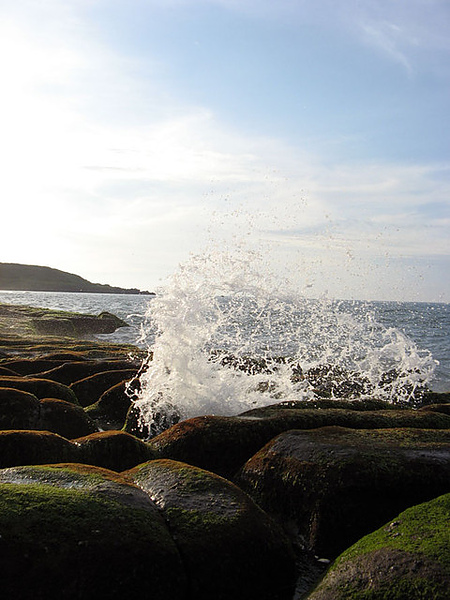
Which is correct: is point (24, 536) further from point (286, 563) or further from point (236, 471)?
point (236, 471)

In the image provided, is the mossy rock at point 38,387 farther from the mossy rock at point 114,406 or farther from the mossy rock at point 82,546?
the mossy rock at point 82,546

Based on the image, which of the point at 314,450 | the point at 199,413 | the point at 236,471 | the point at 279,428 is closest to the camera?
the point at 314,450

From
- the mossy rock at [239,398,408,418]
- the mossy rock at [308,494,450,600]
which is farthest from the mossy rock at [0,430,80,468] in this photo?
the mossy rock at [308,494,450,600]

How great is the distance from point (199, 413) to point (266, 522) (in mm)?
4550

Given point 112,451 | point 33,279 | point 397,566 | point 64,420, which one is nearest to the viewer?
point 397,566

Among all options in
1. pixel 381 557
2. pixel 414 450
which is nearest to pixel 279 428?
pixel 414 450

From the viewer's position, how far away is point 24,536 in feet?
13.0

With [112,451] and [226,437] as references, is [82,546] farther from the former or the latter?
[226,437]

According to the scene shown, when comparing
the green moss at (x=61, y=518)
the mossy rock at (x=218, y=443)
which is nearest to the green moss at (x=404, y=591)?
the green moss at (x=61, y=518)

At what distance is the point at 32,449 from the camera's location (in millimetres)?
6207

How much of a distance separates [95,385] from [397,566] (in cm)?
896

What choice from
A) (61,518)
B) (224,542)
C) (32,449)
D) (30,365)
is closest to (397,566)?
(224,542)

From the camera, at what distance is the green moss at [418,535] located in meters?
4.11

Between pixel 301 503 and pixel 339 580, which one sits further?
pixel 301 503
